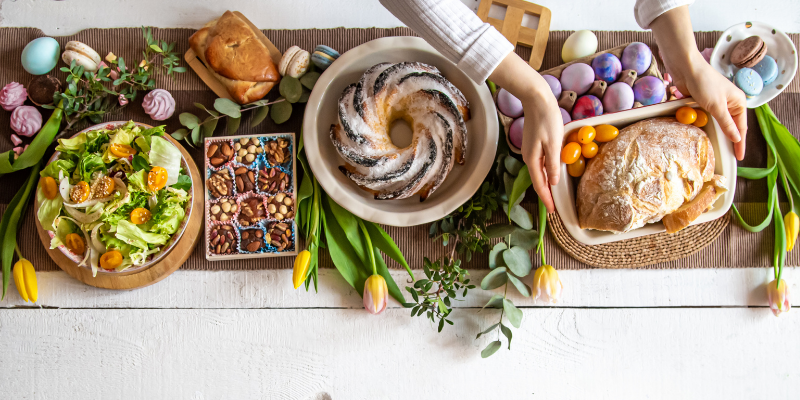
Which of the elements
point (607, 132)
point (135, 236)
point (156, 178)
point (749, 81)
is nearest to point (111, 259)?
point (135, 236)

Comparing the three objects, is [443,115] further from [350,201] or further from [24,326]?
[24,326]

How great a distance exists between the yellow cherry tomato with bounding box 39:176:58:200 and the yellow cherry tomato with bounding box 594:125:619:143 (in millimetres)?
1248

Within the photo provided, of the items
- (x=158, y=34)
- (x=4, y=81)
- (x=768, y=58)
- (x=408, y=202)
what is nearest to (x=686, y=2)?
(x=768, y=58)

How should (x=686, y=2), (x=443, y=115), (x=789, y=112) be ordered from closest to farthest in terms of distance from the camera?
1. (x=686, y=2)
2. (x=443, y=115)
3. (x=789, y=112)

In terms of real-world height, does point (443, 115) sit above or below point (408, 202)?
above

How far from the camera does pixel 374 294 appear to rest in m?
1.10

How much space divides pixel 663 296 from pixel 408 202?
2.43ft

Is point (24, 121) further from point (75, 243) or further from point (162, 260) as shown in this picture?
point (162, 260)

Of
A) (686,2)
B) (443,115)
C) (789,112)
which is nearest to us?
(686,2)

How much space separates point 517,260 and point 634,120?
425 mm

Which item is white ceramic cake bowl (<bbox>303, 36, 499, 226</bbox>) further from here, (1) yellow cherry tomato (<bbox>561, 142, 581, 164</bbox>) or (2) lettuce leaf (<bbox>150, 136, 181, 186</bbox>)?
(2) lettuce leaf (<bbox>150, 136, 181, 186</bbox>)

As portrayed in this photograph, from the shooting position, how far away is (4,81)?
1203mm

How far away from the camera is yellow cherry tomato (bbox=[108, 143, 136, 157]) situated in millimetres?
1015

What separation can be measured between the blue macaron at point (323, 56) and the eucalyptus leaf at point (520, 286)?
711mm
